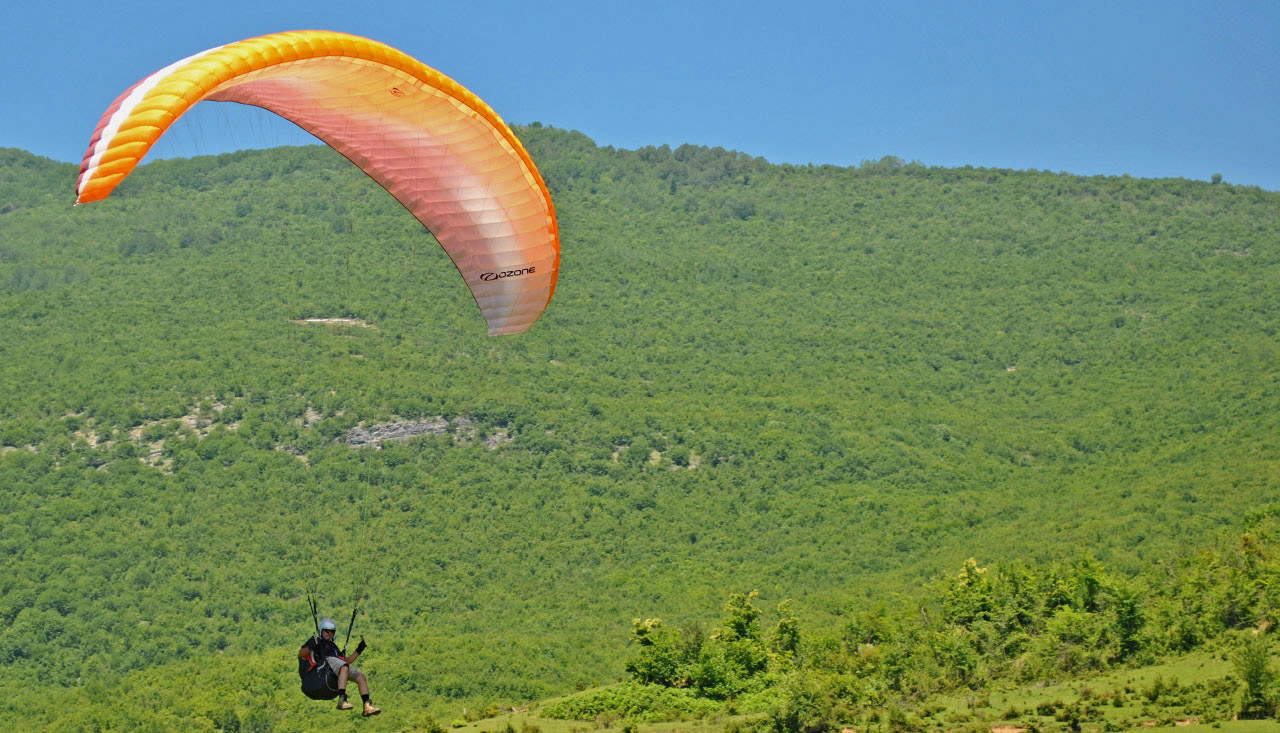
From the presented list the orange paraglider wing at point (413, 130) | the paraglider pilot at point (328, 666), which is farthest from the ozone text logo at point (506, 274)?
the paraglider pilot at point (328, 666)

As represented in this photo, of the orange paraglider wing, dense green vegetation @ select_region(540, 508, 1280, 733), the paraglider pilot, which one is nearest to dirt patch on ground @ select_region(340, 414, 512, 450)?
dense green vegetation @ select_region(540, 508, 1280, 733)

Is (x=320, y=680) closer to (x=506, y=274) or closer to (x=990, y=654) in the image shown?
(x=506, y=274)

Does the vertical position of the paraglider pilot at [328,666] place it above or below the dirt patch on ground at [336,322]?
below

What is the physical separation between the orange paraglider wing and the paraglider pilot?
22.4ft

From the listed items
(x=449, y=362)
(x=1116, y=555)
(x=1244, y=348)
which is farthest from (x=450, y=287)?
(x=1116, y=555)

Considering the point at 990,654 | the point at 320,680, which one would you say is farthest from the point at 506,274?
the point at 990,654

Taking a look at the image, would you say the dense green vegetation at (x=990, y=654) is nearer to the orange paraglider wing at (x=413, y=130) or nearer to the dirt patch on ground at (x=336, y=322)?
the orange paraglider wing at (x=413, y=130)

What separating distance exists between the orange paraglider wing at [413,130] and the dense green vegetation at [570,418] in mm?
31145

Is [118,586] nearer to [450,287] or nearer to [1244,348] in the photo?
[450,287]

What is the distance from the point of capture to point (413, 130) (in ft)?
80.9

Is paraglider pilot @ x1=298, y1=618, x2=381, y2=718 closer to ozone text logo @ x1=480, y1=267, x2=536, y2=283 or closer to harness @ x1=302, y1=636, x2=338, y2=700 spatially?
harness @ x1=302, y1=636, x2=338, y2=700

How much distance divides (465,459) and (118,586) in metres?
20.6

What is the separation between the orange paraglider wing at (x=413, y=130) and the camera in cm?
2033

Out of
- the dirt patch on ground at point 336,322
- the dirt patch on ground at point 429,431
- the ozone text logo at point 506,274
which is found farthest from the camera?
the dirt patch on ground at point 336,322
